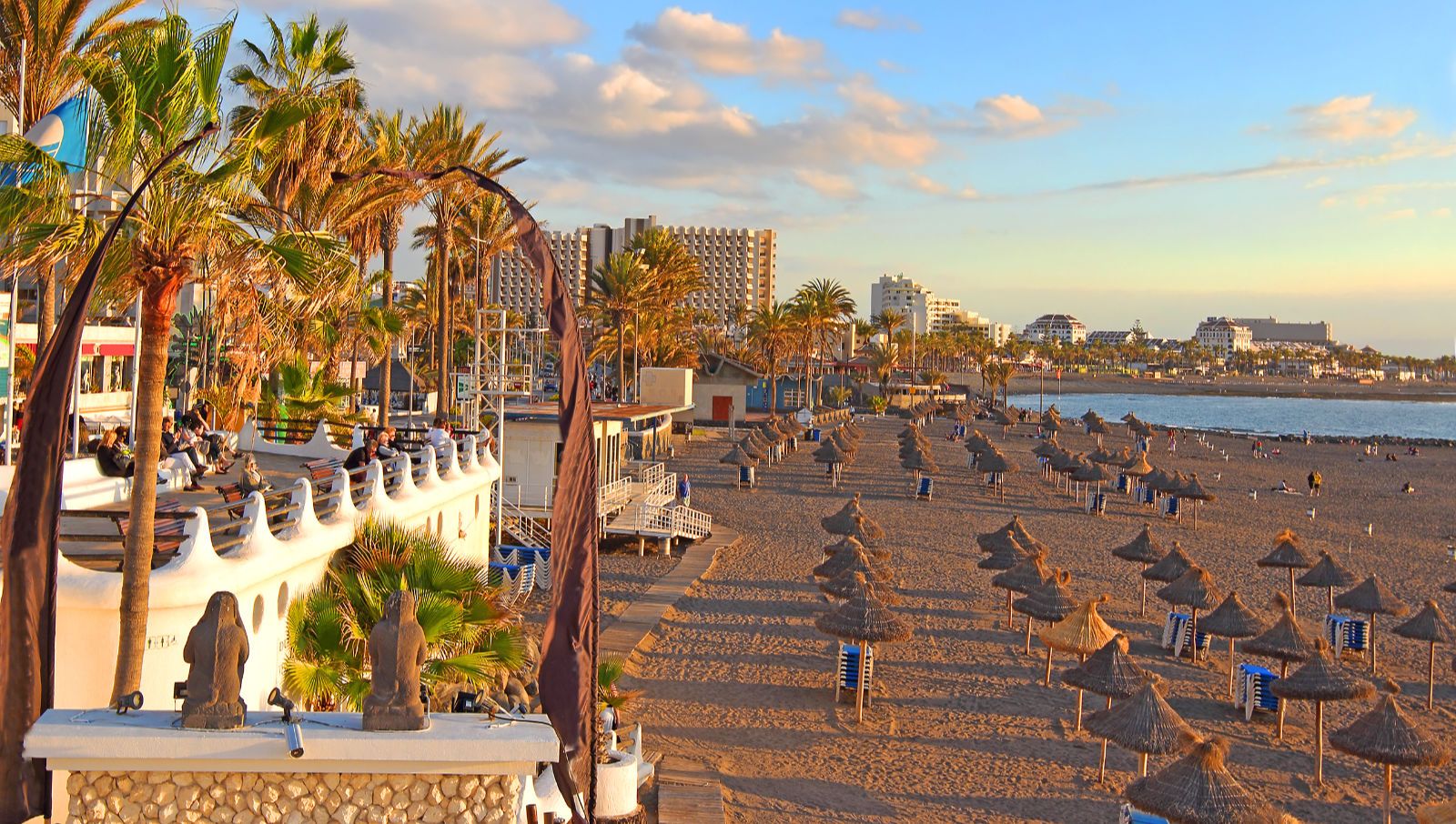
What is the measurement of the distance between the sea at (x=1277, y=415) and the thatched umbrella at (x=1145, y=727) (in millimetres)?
99938

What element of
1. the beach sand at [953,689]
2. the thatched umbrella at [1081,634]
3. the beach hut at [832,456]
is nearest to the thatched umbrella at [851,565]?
the beach sand at [953,689]

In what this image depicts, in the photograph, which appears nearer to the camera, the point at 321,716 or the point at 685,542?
the point at 321,716

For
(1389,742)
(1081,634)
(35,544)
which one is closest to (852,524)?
(1081,634)

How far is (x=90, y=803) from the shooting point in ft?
19.0

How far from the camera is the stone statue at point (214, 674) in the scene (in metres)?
5.79

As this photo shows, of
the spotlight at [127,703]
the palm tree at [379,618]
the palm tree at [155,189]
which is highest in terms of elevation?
the palm tree at [155,189]

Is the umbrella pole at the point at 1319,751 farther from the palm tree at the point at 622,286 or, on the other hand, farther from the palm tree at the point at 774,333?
the palm tree at the point at 774,333

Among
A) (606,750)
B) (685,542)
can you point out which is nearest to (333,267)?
(606,750)

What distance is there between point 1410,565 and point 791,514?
57.0ft

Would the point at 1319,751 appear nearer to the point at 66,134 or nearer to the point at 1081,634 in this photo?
the point at 1081,634

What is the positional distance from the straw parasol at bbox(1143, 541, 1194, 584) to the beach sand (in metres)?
1.03

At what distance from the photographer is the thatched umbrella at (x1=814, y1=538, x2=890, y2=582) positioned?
20.2 m

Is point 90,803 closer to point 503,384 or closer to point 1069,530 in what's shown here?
point 503,384

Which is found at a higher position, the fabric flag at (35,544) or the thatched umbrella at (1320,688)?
the fabric flag at (35,544)
